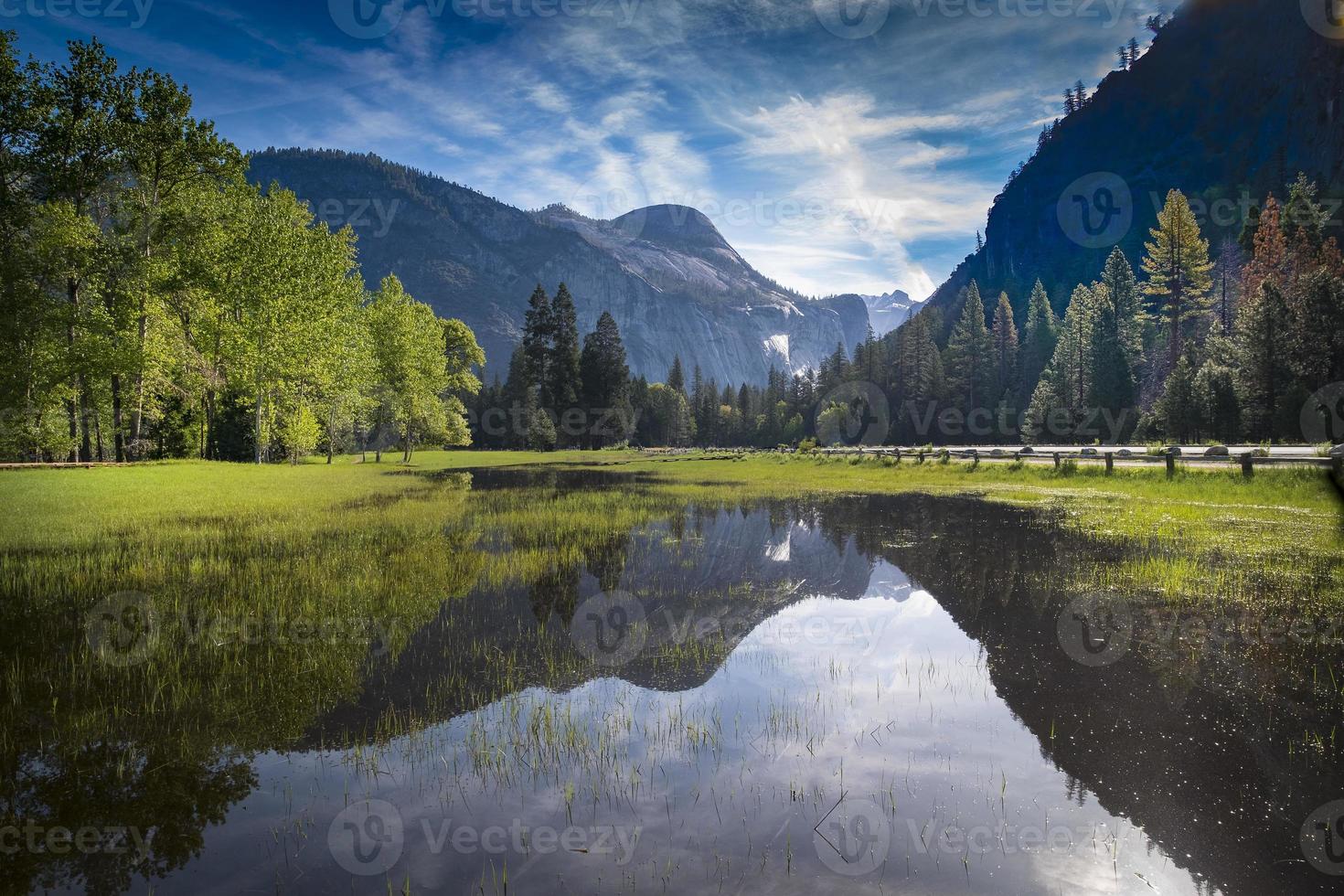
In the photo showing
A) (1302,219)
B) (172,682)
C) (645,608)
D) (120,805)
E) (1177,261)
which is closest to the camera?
(120,805)

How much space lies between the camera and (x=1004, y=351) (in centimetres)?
10575

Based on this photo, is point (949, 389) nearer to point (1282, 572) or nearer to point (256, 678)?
point (1282, 572)

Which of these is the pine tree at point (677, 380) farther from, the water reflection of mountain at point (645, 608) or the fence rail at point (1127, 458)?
the water reflection of mountain at point (645, 608)

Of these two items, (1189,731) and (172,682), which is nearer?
(1189,731)

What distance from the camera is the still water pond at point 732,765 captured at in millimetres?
4215

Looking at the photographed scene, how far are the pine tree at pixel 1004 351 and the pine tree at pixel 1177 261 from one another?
3269cm

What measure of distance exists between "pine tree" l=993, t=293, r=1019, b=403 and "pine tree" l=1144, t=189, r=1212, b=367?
32694 millimetres

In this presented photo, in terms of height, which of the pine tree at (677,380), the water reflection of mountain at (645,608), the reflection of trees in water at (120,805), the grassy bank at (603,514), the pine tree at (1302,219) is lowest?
the water reflection of mountain at (645,608)

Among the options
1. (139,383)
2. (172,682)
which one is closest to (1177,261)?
(172,682)

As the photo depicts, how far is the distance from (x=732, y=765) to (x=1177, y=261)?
8435 centimetres

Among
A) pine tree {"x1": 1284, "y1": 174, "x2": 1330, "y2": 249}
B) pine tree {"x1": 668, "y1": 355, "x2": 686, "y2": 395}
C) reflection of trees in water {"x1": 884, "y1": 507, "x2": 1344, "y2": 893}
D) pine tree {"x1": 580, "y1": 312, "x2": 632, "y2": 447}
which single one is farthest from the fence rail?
pine tree {"x1": 668, "y1": 355, "x2": 686, "y2": 395}

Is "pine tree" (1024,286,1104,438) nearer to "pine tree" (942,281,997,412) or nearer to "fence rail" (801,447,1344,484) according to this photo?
"pine tree" (942,281,997,412)

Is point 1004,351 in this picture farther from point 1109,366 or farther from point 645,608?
point 645,608

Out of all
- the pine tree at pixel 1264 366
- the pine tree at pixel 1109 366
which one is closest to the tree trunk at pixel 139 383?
the pine tree at pixel 1264 366
